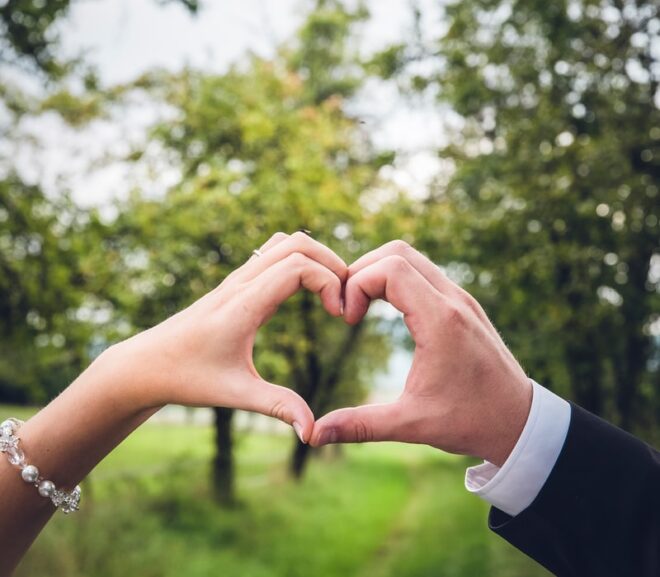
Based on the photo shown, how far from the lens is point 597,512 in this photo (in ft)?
4.50

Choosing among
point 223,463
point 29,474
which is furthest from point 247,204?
point 29,474

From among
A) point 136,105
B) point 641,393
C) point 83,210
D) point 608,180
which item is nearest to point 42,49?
point 83,210

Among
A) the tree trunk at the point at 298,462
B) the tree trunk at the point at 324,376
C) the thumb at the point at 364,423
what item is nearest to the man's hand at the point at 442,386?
the thumb at the point at 364,423

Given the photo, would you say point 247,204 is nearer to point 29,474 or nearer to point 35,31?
point 35,31

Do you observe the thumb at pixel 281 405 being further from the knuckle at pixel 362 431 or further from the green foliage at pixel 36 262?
the green foliage at pixel 36 262

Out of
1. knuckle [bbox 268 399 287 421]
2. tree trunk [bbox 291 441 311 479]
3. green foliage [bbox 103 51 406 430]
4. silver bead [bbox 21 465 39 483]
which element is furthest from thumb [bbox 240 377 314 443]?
tree trunk [bbox 291 441 311 479]

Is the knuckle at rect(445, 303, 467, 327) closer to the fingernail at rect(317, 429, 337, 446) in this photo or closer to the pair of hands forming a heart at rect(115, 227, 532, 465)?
the pair of hands forming a heart at rect(115, 227, 532, 465)

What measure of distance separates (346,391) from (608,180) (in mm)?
13209

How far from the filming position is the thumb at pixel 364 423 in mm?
1369

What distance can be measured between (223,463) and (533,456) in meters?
14.6

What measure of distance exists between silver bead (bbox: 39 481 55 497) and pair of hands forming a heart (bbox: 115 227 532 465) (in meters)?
0.25

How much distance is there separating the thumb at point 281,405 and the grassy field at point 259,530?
876cm

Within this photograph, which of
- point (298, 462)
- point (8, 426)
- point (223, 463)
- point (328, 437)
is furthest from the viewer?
point (298, 462)

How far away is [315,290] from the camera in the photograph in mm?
1510
